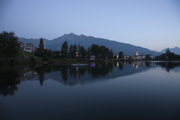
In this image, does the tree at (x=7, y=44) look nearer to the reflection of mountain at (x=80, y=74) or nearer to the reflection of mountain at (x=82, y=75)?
the reflection of mountain at (x=80, y=74)

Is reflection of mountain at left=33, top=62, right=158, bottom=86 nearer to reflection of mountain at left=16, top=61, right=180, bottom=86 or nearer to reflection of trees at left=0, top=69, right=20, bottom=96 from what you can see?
reflection of mountain at left=16, top=61, right=180, bottom=86

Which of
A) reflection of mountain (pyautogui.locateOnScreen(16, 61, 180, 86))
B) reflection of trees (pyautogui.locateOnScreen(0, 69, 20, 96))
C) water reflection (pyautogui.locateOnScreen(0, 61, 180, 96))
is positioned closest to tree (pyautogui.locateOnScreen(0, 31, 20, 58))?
water reflection (pyautogui.locateOnScreen(0, 61, 180, 96))

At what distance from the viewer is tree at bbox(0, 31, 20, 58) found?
4856 cm

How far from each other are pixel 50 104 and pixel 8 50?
4988 centimetres

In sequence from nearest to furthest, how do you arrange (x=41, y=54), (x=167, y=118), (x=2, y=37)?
(x=167, y=118), (x=2, y=37), (x=41, y=54)

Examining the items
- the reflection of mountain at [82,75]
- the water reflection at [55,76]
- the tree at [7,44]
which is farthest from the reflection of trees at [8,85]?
the tree at [7,44]

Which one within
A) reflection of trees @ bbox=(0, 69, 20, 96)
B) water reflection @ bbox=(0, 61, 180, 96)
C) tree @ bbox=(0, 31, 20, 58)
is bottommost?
reflection of trees @ bbox=(0, 69, 20, 96)

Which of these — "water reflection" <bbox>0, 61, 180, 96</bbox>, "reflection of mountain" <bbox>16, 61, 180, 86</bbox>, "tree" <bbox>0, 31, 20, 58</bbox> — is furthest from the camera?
"tree" <bbox>0, 31, 20, 58</bbox>

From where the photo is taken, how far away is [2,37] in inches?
1932

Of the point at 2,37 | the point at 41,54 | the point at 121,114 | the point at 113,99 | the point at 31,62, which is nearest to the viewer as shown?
the point at 121,114

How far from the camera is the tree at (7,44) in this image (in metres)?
48.6

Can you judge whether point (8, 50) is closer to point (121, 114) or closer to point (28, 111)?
point (28, 111)

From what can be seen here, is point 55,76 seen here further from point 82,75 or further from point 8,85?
point 8,85

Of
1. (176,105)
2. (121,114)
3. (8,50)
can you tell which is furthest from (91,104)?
(8,50)
